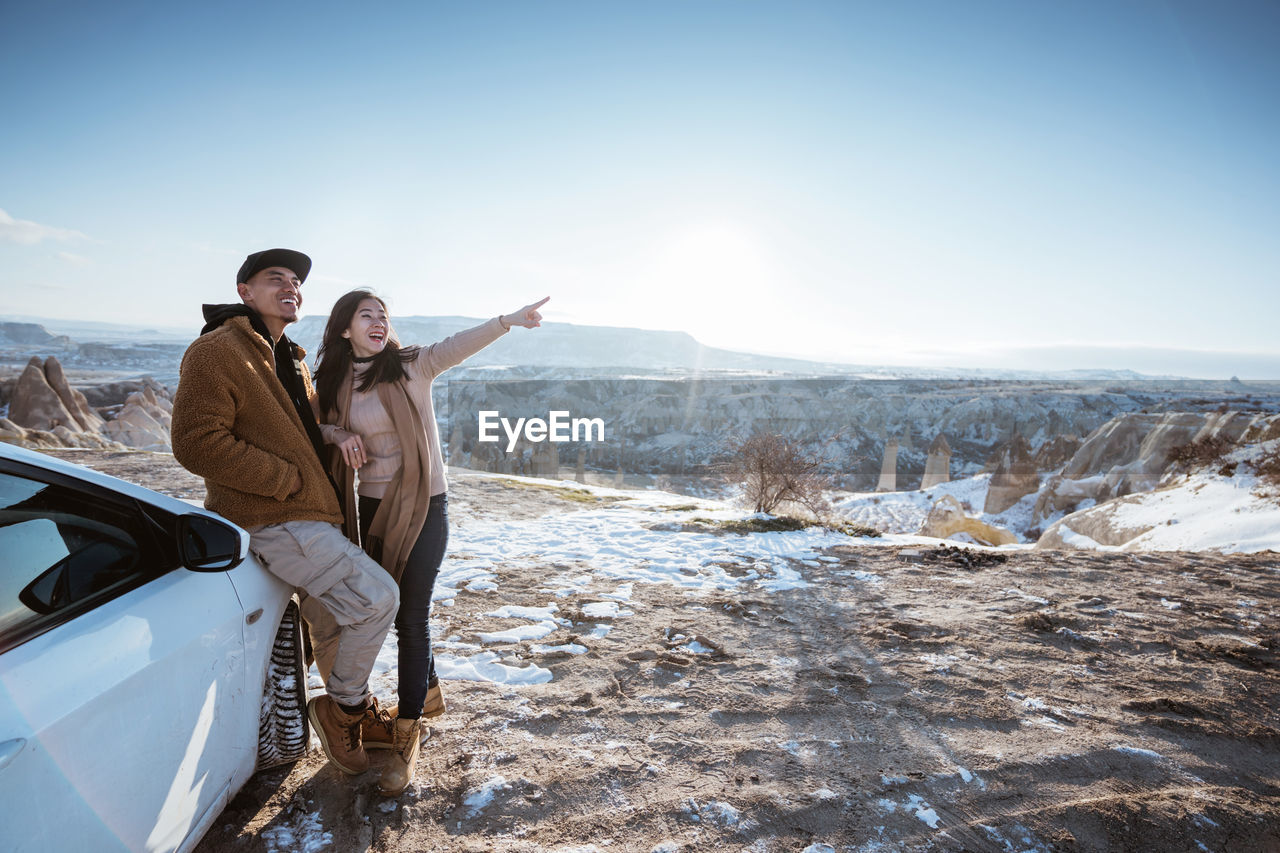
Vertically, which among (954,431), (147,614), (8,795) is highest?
(147,614)

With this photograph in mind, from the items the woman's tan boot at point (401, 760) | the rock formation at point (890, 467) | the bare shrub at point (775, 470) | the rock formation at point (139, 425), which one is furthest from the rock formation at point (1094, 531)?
the rock formation at point (890, 467)

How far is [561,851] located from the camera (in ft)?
8.41

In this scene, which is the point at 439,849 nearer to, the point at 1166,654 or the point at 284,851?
the point at 284,851

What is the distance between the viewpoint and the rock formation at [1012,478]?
40188 mm

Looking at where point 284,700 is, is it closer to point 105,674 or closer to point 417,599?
point 417,599

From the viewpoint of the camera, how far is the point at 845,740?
346cm

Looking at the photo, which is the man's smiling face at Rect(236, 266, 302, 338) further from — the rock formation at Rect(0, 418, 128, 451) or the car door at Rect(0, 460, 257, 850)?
the rock formation at Rect(0, 418, 128, 451)

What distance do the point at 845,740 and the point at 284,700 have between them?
297 centimetres

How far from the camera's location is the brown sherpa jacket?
233cm

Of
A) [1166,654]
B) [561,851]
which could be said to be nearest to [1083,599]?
[1166,654]

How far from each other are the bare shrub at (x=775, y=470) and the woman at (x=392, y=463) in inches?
461

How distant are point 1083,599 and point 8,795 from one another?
768 centimetres

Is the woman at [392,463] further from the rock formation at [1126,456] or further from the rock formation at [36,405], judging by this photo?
the rock formation at [36,405]

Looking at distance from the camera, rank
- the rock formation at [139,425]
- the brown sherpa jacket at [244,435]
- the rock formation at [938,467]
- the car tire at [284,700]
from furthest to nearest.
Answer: the rock formation at [938,467], the rock formation at [139,425], the car tire at [284,700], the brown sherpa jacket at [244,435]
